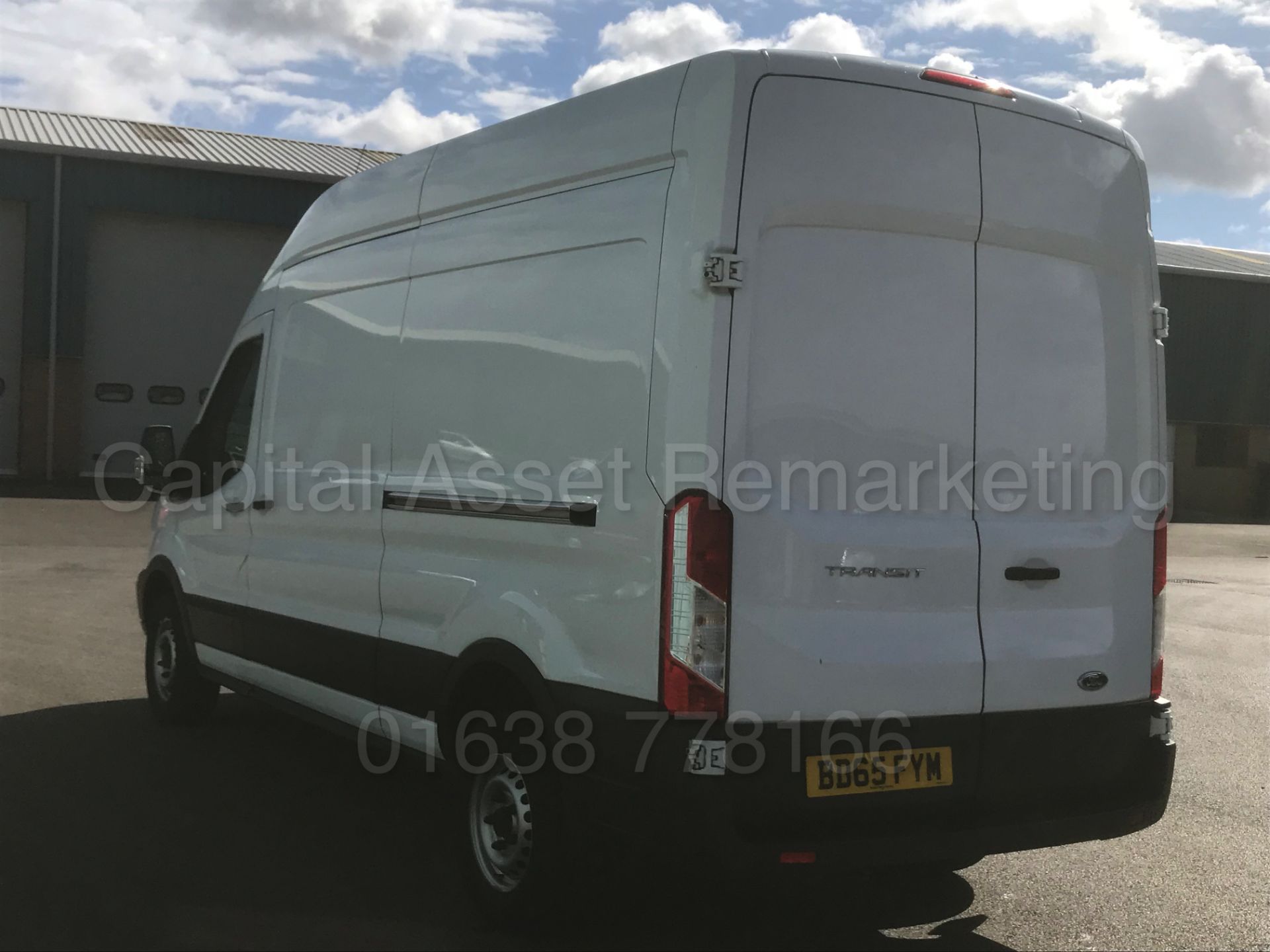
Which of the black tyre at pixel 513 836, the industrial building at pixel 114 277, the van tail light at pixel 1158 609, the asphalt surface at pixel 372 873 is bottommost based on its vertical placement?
the asphalt surface at pixel 372 873

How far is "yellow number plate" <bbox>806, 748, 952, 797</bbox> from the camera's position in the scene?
3.75 meters

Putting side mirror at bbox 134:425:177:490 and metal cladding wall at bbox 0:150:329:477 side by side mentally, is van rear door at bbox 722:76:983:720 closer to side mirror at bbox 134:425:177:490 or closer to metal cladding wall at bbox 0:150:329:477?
side mirror at bbox 134:425:177:490

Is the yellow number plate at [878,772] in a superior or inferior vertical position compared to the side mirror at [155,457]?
inferior

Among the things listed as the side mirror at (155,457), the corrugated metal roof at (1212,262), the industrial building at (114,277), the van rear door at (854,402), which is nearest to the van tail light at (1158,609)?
the van rear door at (854,402)

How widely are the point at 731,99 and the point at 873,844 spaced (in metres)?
2.00

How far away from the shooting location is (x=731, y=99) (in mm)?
Result: 3738

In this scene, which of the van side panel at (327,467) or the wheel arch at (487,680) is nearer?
the wheel arch at (487,680)

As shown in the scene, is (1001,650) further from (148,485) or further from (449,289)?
(148,485)

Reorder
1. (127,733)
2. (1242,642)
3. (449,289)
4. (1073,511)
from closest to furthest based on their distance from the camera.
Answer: (1073,511) → (449,289) → (127,733) → (1242,642)

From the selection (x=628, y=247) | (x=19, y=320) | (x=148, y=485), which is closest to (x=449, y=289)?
(x=628, y=247)

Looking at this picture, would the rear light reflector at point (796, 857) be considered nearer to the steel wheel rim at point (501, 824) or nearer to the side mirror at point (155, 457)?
the steel wheel rim at point (501, 824)

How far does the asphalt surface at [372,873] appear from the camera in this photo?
427 centimetres

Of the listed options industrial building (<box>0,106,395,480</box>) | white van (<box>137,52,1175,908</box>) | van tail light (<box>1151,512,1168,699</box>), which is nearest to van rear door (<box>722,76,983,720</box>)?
white van (<box>137,52,1175,908</box>)

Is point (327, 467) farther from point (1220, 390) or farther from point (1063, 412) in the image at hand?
point (1220, 390)
